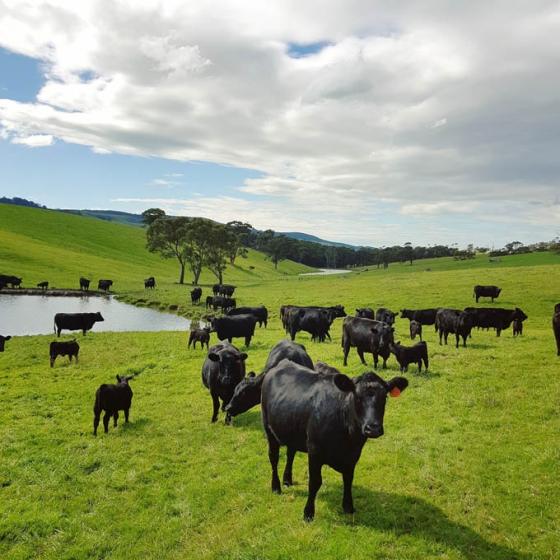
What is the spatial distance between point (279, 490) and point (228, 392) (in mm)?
4434

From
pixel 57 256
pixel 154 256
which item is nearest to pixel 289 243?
pixel 154 256

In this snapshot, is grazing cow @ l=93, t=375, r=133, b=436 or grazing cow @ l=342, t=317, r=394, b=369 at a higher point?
grazing cow @ l=342, t=317, r=394, b=369

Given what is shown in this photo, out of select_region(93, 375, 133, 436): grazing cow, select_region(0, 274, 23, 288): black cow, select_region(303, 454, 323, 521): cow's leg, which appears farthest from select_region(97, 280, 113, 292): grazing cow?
select_region(303, 454, 323, 521): cow's leg

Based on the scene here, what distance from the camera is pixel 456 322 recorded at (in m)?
22.5

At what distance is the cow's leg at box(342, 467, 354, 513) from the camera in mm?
7311

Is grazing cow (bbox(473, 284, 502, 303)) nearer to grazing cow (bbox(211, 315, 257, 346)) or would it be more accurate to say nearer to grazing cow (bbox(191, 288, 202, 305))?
grazing cow (bbox(211, 315, 257, 346))

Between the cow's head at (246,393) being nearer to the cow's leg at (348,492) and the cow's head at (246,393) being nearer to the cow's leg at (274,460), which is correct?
the cow's leg at (274,460)

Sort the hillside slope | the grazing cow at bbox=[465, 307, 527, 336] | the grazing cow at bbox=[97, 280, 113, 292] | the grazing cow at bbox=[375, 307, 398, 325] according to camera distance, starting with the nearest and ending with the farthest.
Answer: the grazing cow at bbox=[465, 307, 527, 336]
the grazing cow at bbox=[375, 307, 398, 325]
the grazing cow at bbox=[97, 280, 113, 292]
the hillside slope

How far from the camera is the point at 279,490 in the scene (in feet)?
28.0

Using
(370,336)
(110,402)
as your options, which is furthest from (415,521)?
(370,336)

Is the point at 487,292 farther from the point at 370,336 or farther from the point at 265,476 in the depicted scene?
the point at 265,476

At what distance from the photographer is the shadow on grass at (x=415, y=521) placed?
21.5 ft

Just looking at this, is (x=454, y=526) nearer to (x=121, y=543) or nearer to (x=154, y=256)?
(x=121, y=543)

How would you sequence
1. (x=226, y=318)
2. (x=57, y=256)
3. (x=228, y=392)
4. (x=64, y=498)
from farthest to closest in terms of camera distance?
(x=57, y=256) → (x=226, y=318) → (x=228, y=392) → (x=64, y=498)
